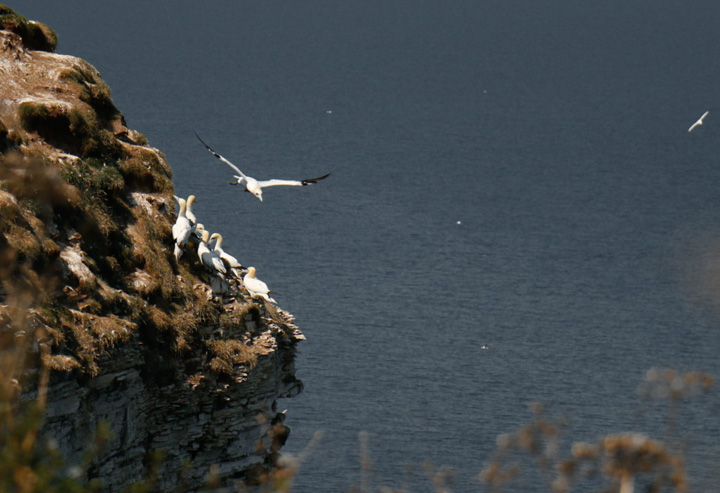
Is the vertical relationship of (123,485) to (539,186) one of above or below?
below

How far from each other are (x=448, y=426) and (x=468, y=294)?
3390cm

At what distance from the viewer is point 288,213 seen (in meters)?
148

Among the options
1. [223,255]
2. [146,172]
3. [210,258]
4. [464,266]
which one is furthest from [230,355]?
[464,266]

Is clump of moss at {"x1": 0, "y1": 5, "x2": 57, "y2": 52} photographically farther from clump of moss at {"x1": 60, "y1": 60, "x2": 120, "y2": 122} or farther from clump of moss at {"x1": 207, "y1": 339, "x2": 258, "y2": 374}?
clump of moss at {"x1": 207, "y1": 339, "x2": 258, "y2": 374}

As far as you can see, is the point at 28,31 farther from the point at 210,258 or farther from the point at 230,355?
the point at 230,355

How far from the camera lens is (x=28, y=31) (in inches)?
1585

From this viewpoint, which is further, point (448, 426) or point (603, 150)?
point (603, 150)

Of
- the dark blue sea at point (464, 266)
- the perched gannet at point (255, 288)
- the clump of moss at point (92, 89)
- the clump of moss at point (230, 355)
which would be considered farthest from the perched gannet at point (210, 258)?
the dark blue sea at point (464, 266)

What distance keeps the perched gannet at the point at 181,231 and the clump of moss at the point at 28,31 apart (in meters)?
9.90

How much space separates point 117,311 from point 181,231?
4.00 m

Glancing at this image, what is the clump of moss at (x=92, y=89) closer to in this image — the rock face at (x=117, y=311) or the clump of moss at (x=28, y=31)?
the rock face at (x=117, y=311)

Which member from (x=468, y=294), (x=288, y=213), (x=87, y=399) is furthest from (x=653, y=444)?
(x=288, y=213)

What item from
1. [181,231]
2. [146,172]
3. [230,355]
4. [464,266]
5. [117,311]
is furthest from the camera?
[464,266]

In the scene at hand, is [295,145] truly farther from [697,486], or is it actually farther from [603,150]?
[697,486]
